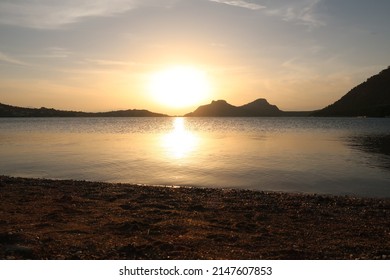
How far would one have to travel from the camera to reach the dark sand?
35.7 feet

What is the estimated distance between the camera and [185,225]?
45.9 ft

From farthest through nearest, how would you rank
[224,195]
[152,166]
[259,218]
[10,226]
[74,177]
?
[152,166] < [74,177] < [224,195] < [259,218] < [10,226]

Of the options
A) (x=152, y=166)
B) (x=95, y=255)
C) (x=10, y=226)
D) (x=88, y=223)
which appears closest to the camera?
(x=95, y=255)

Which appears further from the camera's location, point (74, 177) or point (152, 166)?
point (152, 166)

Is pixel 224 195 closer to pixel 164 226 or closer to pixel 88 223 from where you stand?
pixel 164 226

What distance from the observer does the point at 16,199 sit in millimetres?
18188

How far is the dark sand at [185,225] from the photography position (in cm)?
1088

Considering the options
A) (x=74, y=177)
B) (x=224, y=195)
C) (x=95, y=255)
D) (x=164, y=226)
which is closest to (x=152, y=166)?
(x=74, y=177)

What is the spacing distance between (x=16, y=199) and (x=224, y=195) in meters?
11.2

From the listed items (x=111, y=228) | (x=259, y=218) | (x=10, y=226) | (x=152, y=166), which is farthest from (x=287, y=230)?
(x=152, y=166)

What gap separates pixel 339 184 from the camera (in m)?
26.0
